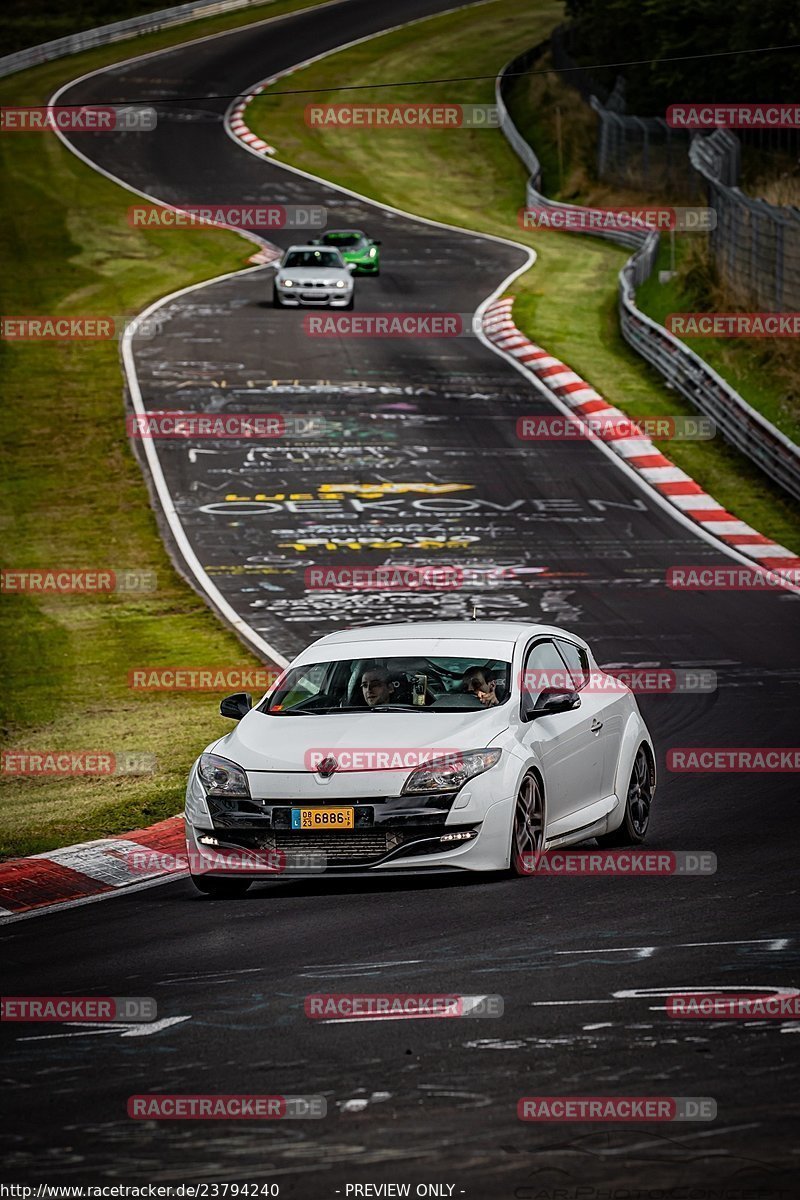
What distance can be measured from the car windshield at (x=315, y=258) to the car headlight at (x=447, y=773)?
3335 cm

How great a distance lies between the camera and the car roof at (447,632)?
39.0 feet

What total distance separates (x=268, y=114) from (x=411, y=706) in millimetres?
65204

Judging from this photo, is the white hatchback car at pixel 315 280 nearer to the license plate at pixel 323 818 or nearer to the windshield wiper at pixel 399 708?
the windshield wiper at pixel 399 708

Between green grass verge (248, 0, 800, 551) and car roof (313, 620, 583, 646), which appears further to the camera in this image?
green grass verge (248, 0, 800, 551)

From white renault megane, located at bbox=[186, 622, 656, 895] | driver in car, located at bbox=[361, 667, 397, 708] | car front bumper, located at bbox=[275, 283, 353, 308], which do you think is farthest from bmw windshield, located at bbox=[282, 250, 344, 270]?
driver in car, located at bbox=[361, 667, 397, 708]

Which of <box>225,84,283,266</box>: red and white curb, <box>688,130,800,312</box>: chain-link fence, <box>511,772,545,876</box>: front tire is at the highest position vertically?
<box>511,772,545,876</box>: front tire

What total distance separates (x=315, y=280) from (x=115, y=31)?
47.4m

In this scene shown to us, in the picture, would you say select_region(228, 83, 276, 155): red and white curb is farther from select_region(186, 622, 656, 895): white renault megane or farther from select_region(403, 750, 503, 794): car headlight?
select_region(403, 750, 503, 794): car headlight

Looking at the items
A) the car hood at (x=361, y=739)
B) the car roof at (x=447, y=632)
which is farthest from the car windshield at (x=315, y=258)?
the car hood at (x=361, y=739)

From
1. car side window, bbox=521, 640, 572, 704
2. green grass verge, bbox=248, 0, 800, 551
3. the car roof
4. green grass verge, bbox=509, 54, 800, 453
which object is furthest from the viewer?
green grass verge, bbox=509, 54, 800, 453

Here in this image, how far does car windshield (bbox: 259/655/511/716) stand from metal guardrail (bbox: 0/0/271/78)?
68.2 m

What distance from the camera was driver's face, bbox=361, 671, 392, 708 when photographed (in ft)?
37.7

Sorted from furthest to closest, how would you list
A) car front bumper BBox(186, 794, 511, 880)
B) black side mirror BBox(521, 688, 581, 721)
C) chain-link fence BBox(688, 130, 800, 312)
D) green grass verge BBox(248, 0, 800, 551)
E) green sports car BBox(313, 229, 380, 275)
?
green sports car BBox(313, 229, 380, 275), chain-link fence BBox(688, 130, 800, 312), green grass verge BBox(248, 0, 800, 551), black side mirror BBox(521, 688, 581, 721), car front bumper BBox(186, 794, 511, 880)

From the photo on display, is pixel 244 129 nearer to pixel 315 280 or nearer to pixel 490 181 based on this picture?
pixel 490 181
